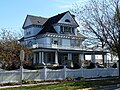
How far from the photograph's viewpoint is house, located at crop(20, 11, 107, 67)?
5162 centimetres

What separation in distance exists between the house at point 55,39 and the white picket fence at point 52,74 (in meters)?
17.4

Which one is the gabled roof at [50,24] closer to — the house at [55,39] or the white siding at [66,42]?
the house at [55,39]

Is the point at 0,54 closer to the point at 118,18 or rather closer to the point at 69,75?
the point at 69,75

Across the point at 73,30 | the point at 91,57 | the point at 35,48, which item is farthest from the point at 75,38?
the point at 35,48

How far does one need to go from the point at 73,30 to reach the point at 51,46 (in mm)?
8014

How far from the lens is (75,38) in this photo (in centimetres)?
5631

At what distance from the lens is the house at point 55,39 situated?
169 ft

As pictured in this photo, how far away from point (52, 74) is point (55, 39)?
87.4ft

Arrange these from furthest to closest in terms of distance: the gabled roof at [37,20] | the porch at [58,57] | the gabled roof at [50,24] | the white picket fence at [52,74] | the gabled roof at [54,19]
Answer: the gabled roof at [37,20], the gabled roof at [54,19], the gabled roof at [50,24], the porch at [58,57], the white picket fence at [52,74]

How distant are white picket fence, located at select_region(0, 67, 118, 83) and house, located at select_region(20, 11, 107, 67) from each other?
57.2 feet

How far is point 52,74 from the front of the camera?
2780cm

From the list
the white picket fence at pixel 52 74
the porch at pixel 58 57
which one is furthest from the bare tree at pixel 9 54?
the porch at pixel 58 57

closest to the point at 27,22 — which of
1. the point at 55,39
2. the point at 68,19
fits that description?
the point at 55,39

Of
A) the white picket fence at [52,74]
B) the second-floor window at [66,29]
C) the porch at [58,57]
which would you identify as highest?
the second-floor window at [66,29]
